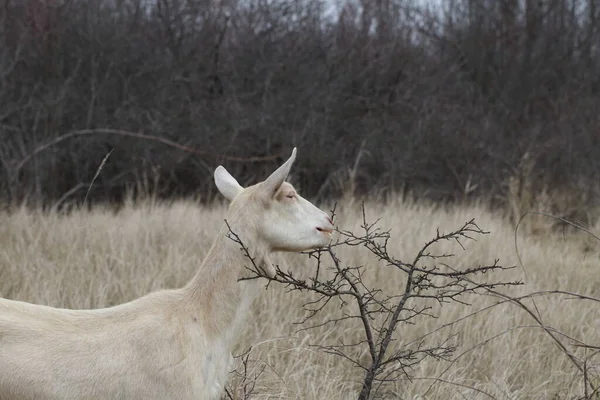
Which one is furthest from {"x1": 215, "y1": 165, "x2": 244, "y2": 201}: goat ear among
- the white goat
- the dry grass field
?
the dry grass field

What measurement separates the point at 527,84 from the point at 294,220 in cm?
1376

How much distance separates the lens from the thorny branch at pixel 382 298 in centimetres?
294

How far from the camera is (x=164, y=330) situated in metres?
2.74

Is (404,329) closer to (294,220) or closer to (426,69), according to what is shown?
(294,220)

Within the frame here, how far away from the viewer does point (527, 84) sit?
1570 cm

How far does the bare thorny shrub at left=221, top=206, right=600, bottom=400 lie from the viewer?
2963mm

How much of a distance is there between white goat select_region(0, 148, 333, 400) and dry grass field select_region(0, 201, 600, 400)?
77 cm

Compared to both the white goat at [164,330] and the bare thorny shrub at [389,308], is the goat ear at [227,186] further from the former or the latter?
the bare thorny shrub at [389,308]

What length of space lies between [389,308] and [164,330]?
2.41 meters

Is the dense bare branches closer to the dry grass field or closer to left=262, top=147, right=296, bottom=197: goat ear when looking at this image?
the dry grass field

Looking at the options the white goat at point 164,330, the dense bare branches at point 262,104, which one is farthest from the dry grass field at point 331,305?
the dense bare branches at point 262,104

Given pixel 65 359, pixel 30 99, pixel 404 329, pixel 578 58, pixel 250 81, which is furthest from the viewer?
pixel 578 58

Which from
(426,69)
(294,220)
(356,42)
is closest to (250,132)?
(356,42)

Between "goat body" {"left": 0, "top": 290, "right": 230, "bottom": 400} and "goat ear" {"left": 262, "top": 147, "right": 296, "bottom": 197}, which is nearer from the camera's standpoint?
"goat body" {"left": 0, "top": 290, "right": 230, "bottom": 400}
